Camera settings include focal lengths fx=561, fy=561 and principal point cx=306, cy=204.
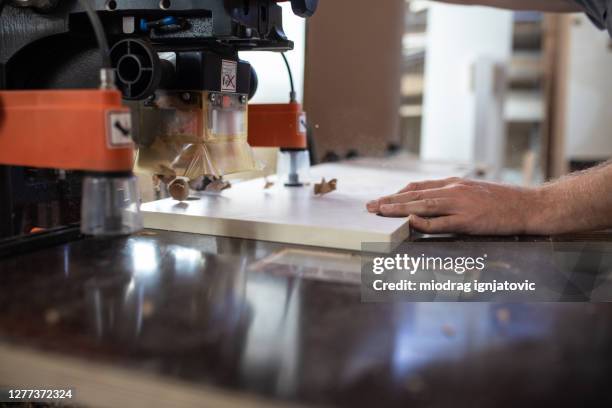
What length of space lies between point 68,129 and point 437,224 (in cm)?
56

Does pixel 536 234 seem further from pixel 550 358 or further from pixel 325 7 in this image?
pixel 325 7

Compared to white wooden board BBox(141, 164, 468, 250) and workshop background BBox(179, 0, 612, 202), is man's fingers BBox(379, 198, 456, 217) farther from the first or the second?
workshop background BBox(179, 0, 612, 202)

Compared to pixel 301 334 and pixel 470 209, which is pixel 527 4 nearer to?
pixel 470 209

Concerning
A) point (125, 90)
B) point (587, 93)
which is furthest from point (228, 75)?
point (587, 93)

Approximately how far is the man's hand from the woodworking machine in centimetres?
28

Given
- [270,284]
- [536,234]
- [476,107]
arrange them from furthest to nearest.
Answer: [476,107]
[536,234]
[270,284]

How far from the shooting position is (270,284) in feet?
2.07

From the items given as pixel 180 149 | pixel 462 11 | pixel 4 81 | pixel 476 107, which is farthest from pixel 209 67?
pixel 462 11

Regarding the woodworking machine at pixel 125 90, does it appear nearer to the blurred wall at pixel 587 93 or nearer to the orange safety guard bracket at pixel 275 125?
the orange safety guard bracket at pixel 275 125

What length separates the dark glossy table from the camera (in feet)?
1.29

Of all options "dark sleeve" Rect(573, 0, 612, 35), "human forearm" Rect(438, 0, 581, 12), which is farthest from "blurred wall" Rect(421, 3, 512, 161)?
"dark sleeve" Rect(573, 0, 612, 35)

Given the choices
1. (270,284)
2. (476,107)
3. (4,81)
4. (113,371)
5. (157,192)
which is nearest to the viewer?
(113,371)

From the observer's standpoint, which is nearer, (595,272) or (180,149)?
(595,272)

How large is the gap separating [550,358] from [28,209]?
0.69 meters
